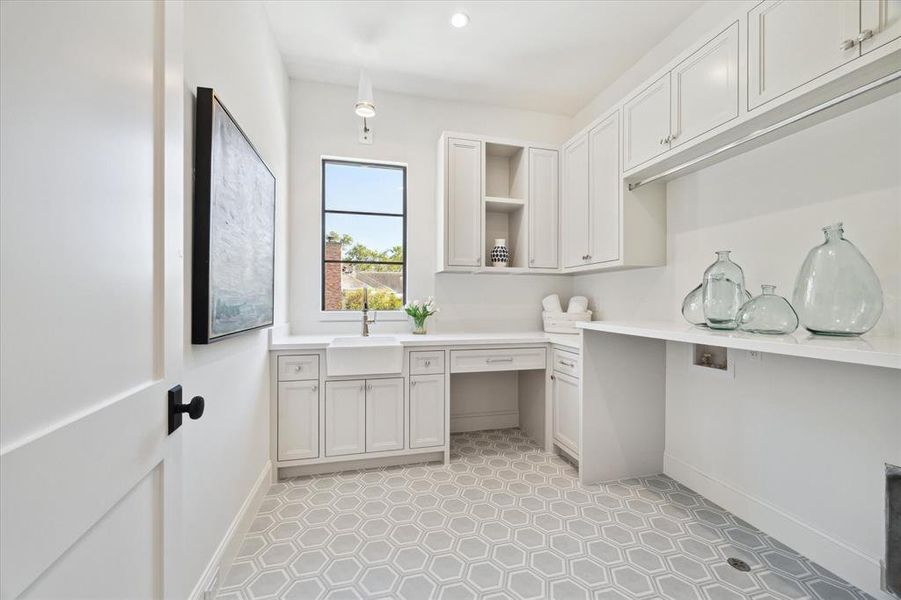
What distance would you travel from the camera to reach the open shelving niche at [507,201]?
10.6 feet

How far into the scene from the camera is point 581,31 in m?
2.58

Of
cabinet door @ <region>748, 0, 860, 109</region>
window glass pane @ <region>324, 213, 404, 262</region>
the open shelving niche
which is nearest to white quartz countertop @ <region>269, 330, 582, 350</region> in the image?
the open shelving niche

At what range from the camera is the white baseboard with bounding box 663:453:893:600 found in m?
1.52

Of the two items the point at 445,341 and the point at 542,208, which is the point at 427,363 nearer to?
the point at 445,341

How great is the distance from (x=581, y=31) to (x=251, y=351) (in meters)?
2.90

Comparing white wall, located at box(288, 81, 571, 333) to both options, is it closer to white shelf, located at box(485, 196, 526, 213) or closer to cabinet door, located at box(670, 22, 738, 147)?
white shelf, located at box(485, 196, 526, 213)

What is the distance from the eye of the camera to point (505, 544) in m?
1.84

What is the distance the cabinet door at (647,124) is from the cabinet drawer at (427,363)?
1.80 metres

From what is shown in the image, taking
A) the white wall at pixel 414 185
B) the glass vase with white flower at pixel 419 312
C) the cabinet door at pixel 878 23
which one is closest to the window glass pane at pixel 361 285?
the white wall at pixel 414 185

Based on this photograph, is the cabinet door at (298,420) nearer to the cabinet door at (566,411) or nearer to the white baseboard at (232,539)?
the white baseboard at (232,539)

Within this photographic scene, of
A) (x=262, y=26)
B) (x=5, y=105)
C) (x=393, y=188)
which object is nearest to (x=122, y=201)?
(x=5, y=105)

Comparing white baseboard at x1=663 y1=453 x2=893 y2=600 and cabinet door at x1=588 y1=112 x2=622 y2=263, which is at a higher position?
cabinet door at x1=588 y1=112 x2=622 y2=263

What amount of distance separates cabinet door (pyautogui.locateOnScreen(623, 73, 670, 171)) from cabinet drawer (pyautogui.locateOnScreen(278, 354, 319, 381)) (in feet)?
7.98

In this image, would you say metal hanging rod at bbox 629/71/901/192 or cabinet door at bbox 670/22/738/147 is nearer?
metal hanging rod at bbox 629/71/901/192
